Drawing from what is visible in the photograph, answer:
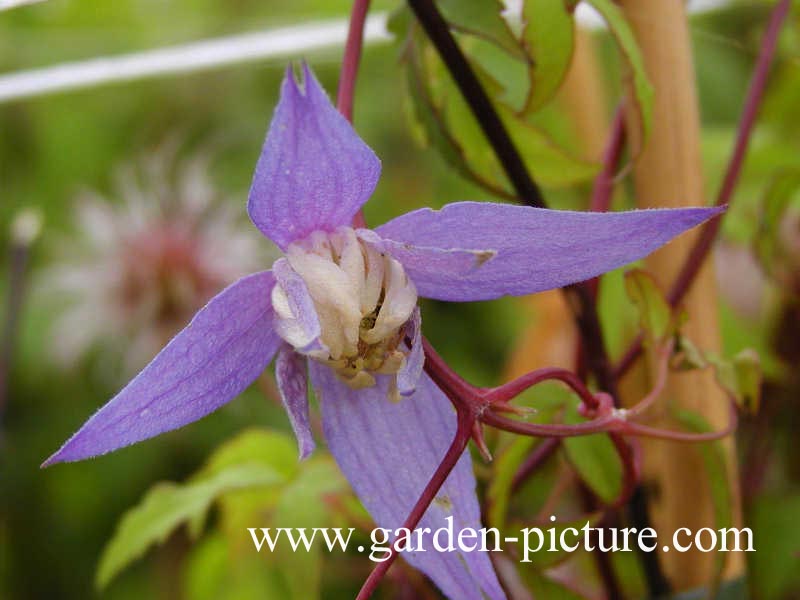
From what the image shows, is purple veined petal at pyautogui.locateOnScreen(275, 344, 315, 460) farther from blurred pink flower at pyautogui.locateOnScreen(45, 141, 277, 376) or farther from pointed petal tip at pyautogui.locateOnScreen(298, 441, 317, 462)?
blurred pink flower at pyautogui.locateOnScreen(45, 141, 277, 376)

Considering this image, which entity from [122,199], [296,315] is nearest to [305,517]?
[296,315]

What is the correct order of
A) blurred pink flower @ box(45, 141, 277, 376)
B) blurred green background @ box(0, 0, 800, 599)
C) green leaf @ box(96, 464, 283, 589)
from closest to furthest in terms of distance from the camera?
1. green leaf @ box(96, 464, 283, 589)
2. blurred green background @ box(0, 0, 800, 599)
3. blurred pink flower @ box(45, 141, 277, 376)

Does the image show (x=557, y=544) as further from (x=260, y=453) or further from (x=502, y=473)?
(x=260, y=453)

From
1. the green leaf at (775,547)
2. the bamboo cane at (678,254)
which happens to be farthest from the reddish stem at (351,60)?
the green leaf at (775,547)

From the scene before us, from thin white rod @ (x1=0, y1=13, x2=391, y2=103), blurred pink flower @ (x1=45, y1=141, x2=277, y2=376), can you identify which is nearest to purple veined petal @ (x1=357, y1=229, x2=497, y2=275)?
thin white rod @ (x1=0, y1=13, x2=391, y2=103)

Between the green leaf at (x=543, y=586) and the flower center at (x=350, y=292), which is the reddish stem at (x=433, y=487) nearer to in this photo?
the flower center at (x=350, y=292)

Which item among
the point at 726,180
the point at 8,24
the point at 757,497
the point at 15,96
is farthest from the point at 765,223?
the point at 8,24
